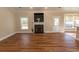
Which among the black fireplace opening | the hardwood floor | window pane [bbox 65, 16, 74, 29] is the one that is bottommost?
the hardwood floor

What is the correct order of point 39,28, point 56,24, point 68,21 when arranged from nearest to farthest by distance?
1. point 39,28
2. point 56,24
3. point 68,21

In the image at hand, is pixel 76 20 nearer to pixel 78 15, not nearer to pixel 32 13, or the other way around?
pixel 78 15

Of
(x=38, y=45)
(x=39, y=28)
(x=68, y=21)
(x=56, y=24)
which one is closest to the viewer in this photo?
(x=38, y=45)

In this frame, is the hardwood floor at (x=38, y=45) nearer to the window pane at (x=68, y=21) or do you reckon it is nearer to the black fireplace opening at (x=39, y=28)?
the window pane at (x=68, y=21)

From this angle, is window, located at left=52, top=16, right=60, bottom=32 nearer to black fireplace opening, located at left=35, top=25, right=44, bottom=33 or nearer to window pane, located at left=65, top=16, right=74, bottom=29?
window pane, located at left=65, top=16, right=74, bottom=29

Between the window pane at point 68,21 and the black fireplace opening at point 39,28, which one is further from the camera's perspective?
the black fireplace opening at point 39,28

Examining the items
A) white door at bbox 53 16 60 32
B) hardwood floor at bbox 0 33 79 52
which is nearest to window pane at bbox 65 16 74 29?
white door at bbox 53 16 60 32

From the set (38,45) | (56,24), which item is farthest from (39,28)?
(38,45)

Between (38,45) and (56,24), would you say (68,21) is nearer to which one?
(56,24)

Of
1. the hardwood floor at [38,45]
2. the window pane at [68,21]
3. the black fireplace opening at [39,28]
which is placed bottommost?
the hardwood floor at [38,45]

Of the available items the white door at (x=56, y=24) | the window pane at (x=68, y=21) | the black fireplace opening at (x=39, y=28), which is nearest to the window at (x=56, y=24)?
the white door at (x=56, y=24)

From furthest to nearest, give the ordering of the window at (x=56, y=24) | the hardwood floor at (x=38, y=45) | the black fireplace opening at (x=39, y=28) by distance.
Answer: the window at (x=56, y=24)
the black fireplace opening at (x=39, y=28)
the hardwood floor at (x=38, y=45)
